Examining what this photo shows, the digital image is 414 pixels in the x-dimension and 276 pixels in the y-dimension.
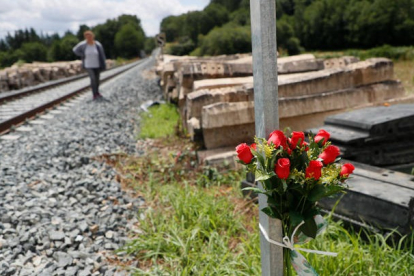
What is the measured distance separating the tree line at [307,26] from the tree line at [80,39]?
841cm

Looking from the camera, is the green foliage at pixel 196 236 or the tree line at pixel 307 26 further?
the tree line at pixel 307 26

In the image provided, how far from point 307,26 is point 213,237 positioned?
199 ft

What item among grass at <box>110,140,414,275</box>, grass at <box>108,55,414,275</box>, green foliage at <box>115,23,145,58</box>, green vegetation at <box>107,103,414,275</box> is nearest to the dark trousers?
grass at <box>108,55,414,275</box>

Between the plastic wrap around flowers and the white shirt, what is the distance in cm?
981

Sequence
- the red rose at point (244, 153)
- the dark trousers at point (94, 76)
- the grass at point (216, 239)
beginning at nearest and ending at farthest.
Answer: the red rose at point (244, 153)
the grass at point (216, 239)
the dark trousers at point (94, 76)

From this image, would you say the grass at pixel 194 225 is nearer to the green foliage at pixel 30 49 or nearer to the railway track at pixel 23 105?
the railway track at pixel 23 105

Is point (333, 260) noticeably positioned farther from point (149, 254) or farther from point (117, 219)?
point (117, 219)

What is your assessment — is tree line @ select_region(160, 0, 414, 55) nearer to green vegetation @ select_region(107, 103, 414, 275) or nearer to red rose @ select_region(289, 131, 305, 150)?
green vegetation @ select_region(107, 103, 414, 275)

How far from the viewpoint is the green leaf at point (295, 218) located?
1330mm

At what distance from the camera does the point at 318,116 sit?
4.83 m

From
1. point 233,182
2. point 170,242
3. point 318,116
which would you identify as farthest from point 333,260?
point 318,116

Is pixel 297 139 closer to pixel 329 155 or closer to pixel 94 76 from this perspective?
pixel 329 155

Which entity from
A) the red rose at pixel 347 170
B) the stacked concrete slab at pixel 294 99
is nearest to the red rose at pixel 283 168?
the red rose at pixel 347 170

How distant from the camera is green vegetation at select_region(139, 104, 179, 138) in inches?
248
